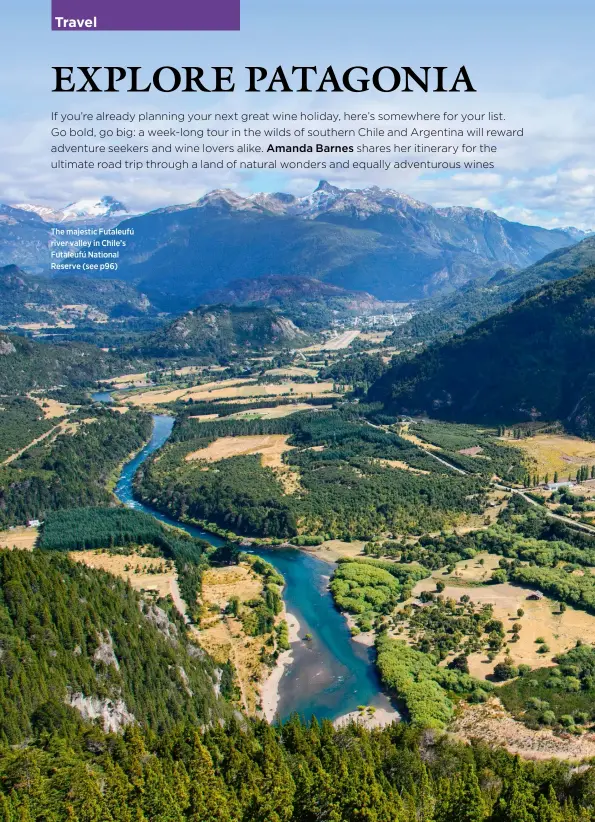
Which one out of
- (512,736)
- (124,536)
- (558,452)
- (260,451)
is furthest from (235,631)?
(558,452)

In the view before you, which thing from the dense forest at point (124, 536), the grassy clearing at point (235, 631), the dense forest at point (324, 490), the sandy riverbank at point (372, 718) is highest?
the dense forest at point (324, 490)

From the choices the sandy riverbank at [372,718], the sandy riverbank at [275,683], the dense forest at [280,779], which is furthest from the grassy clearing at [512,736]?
the sandy riverbank at [275,683]

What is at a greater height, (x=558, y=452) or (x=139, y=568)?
(x=558, y=452)

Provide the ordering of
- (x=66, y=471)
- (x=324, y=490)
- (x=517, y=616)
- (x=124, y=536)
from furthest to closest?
1. (x=66, y=471)
2. (x=324, y=490)
3. (x=124, y=536)
4. (x=517, y=616)

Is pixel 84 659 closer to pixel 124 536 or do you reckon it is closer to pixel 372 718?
pixel 372 718

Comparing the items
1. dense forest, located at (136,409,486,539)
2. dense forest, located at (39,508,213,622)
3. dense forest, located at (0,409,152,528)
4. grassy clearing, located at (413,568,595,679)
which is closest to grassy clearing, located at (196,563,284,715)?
dense forest, located at (39,508,213,622)

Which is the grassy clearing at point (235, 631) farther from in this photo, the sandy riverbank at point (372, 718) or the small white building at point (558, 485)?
the small white building at point (558, 485)

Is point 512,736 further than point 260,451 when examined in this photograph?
No
